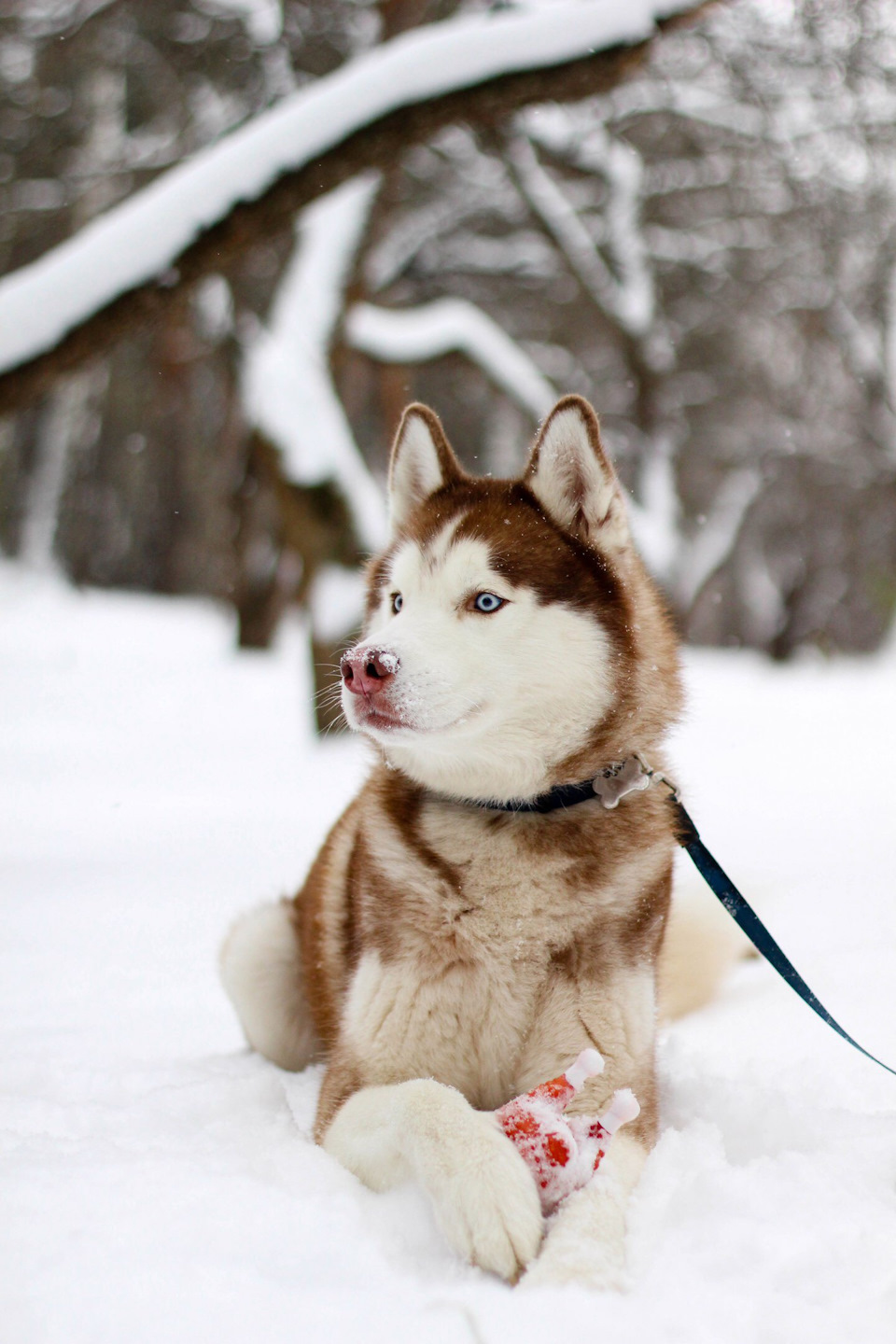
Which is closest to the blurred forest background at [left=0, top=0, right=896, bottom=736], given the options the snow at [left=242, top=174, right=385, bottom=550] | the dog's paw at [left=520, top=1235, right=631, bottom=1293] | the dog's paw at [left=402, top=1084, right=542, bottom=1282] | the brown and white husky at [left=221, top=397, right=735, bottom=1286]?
the snow at [left=242, top=174, right=385, bottom=550]

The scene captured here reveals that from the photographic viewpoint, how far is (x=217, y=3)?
8.52 metres

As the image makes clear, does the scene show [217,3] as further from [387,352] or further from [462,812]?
[462,812]

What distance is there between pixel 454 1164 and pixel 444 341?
892cm

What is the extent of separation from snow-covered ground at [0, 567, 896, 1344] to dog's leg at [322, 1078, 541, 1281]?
4cm

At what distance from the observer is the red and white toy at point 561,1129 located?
185 centimetres

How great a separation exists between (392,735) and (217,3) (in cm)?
844

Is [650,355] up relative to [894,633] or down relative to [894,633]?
up

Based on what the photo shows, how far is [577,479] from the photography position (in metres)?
2.40

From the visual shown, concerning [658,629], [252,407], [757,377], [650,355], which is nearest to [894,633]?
[757,377]

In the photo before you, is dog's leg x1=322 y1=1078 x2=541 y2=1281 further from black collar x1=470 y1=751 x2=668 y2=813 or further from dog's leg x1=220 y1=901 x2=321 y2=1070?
dog's leg x1=220 y1=901 x2=321 y2=1070

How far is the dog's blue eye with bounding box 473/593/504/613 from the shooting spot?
2256 millimetres

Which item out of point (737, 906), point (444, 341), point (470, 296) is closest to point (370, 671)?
point (737, 906)

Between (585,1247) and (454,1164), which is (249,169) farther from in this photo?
(585,1247)

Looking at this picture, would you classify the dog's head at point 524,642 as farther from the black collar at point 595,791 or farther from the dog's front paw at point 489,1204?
the dog's front paw at point 489,1204
